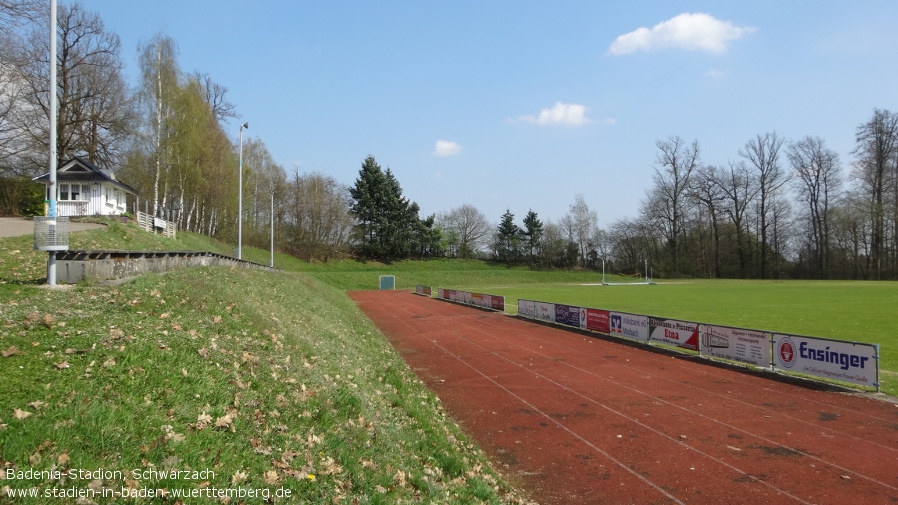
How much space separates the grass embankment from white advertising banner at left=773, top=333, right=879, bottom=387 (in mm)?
11442

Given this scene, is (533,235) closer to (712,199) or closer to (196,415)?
(712,199)

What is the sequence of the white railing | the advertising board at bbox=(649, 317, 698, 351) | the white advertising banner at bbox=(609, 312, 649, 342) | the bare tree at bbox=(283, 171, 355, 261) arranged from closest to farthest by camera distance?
the advertising board at bbox=(649, 317, 698, 351) < the white advertising banner at bbox=(609, 312, 649, 342) < the white railing < the bare tree at bbox=(283, 171, 355, 261)

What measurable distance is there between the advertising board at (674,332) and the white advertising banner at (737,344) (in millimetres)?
516

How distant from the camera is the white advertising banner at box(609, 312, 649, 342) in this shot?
2086 cm

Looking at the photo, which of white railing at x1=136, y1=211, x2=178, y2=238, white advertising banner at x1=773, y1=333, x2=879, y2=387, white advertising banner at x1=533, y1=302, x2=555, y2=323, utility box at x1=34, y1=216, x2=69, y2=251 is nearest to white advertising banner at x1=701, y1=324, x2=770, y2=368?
white advertising banner at x1=773, y1=333, x2=879, y2=387

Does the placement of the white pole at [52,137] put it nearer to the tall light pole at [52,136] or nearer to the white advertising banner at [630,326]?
the tall light pole at [52,136]

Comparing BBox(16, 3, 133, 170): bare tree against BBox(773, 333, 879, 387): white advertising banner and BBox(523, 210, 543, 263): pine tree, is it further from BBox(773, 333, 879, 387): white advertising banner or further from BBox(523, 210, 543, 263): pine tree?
BBox(523, 210, 543, 263): pine tree

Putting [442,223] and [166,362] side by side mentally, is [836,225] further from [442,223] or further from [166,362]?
[166,362]

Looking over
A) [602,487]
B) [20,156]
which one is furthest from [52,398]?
[20,156]

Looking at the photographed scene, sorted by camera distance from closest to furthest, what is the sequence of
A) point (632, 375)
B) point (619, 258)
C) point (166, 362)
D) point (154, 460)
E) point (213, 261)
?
point (154, 460) → point (166, 362) → point (632, 375) → point (213, 261) → point (619, 258)

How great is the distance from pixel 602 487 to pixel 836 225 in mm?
96018

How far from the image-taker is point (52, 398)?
14.9ft

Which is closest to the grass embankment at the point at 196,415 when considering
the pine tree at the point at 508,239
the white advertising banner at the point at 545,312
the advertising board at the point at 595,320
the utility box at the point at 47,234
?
the utility box at the point at 47,234

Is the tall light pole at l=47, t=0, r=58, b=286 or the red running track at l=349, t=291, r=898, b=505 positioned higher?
the tall light pole at l=47, t=0, r=58, b=286
